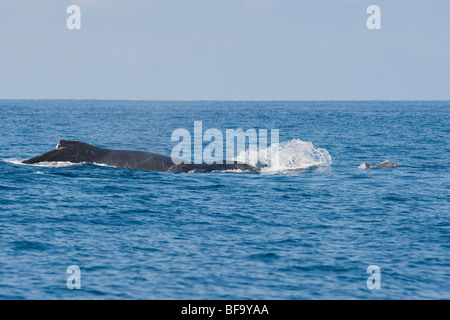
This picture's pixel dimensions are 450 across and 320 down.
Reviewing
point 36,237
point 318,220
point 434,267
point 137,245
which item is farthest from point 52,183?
point 434,267

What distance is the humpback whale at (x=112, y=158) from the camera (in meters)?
31.7

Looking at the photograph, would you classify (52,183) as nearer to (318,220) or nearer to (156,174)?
(156,174)

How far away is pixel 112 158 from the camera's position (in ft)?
105

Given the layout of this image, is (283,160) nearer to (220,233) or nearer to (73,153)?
(73,153)

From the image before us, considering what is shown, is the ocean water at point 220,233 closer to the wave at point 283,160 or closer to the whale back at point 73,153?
the whale back at point 73,153

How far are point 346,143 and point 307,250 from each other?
42714 mm

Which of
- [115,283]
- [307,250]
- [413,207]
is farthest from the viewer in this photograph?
[413,207]

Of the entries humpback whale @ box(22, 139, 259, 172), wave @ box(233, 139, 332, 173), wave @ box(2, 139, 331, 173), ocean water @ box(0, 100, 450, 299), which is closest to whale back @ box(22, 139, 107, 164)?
humpback whale @ box(22, 139, 259, 172)

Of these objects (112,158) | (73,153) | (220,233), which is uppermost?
(73,153)

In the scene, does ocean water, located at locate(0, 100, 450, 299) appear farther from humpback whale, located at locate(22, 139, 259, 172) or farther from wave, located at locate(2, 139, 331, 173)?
wave, located at locate(2, 139, 331, 173)

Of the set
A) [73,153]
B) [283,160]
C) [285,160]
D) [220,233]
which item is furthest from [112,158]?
[220,233]

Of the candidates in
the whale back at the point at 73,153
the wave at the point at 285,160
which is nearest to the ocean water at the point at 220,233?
the whale back at the point at 73,153

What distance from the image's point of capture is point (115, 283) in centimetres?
1521

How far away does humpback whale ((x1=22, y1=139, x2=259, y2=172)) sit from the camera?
1248 inches
